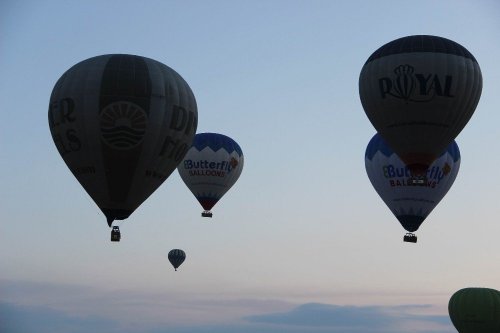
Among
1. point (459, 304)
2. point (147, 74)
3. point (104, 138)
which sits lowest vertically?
point (459, 304)

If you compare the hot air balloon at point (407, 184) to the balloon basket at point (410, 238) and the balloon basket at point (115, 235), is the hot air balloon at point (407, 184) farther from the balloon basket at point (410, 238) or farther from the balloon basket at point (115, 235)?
Answer: the balloon basket at point (115, 235)

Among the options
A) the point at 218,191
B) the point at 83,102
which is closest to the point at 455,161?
the point at 218,191

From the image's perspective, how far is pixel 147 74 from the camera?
1613 inches

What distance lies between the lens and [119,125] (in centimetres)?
4022

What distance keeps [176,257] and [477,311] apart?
91.0 feet

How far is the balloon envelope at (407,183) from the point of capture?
52688mm

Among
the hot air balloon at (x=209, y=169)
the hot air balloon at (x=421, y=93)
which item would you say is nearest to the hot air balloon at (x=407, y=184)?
the hot air balloon at (x=421, y=93)

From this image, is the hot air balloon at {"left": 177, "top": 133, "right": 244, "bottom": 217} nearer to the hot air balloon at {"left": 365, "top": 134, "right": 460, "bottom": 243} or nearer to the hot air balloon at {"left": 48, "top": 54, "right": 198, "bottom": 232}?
the hot air balloon at {"left": 365, "top": 134, "right": 460, "bottom": 243}

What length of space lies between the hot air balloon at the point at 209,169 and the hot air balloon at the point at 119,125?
67.7 feet

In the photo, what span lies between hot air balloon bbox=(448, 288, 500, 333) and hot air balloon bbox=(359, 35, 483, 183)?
1883cm

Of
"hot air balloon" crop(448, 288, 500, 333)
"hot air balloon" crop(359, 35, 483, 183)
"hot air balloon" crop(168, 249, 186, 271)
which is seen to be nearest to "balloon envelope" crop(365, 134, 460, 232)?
"hot air balloon" crop(359, 35, 483, 183)

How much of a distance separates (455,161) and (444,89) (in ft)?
41.1

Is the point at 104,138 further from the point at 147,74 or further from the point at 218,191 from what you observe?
the point at 218,191

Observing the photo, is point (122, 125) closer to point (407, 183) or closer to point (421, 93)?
point (421, 93)
